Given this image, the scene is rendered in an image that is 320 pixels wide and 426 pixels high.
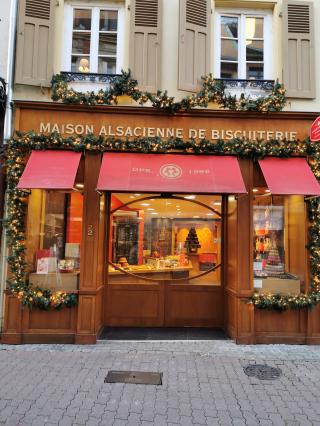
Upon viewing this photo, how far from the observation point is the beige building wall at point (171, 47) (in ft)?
22.6

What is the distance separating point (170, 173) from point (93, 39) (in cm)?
335

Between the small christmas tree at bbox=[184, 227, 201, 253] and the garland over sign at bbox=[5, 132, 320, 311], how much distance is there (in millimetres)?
1677

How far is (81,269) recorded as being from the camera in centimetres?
661

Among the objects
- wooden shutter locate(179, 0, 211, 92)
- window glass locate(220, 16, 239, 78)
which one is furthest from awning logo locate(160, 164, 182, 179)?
window glass locate(220, 16, 239, 78)

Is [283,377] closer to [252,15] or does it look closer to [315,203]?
[315,203]

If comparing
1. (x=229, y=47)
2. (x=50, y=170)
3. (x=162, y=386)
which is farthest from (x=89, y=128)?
(x=162, y=386)

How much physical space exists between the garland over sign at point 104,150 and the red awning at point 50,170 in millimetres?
180

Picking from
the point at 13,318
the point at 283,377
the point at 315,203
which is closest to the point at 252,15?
the point at 315,203

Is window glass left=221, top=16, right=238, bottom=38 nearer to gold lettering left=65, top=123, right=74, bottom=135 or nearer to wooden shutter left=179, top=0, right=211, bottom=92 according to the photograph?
wooden shutter left=179, top=0, right=211, bottom=92

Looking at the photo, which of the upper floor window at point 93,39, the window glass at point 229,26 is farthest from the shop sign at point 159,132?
the window glass at point 229,26

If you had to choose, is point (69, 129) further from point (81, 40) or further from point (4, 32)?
point (4, 32)

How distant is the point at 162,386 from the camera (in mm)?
4785

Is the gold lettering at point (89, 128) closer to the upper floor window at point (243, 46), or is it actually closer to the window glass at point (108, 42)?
the window glass at point (108, 42)

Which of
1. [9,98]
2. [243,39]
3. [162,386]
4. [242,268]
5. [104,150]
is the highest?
[243,39]
